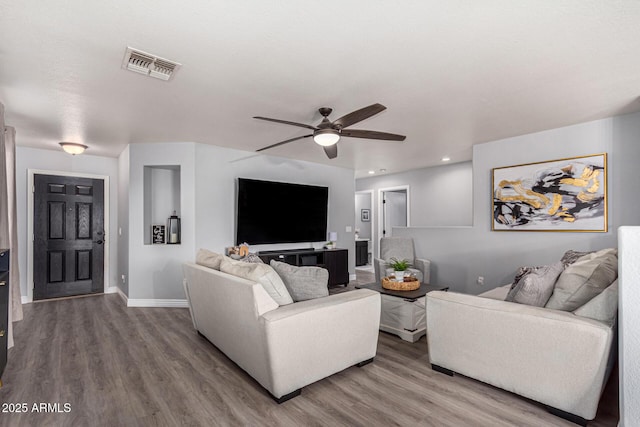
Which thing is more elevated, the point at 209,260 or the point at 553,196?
the point at 553,196

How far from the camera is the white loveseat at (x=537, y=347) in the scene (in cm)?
181

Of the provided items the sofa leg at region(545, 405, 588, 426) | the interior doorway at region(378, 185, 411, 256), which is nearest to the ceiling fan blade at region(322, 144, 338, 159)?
the sofa leg at region(545, 405, 588, 426)

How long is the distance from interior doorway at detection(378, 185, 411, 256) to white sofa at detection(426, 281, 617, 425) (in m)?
5.39

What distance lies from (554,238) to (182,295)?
513 centimetres

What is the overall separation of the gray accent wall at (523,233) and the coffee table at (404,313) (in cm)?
174

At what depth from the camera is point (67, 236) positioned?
502 centimetres

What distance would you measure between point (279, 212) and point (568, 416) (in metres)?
4.33

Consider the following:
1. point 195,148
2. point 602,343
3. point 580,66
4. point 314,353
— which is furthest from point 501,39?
point 195,148

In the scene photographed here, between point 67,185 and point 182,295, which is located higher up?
point 67,185

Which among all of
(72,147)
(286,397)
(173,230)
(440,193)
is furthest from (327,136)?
(440,193)

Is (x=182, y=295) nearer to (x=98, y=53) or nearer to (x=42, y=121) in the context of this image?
(x=42, y=121)

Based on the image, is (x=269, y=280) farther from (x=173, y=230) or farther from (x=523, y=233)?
(x=523, y=233)

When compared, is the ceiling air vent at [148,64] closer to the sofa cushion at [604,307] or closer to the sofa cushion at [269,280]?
the sofa cushion at [269,280]

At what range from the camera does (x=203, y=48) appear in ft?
6.84
